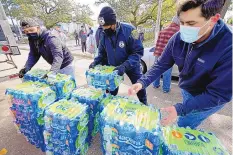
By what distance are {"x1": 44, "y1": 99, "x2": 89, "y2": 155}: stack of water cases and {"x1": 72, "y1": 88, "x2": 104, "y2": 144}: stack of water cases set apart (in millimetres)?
169

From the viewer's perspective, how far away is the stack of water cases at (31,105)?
177cm

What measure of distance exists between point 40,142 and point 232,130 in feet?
9.50

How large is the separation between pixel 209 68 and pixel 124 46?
4.17 ft

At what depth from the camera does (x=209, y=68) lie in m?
1.16

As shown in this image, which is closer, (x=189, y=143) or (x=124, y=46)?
(x=189, y=143)

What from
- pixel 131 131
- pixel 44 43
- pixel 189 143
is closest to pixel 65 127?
pixel 131 131

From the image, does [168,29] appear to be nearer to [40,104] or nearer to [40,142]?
[40,104]

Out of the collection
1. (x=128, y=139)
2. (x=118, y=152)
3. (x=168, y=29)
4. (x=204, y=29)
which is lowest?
(x=118, y=152)

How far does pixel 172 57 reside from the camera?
1588mm

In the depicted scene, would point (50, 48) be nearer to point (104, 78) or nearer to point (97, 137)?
point (104, 78)

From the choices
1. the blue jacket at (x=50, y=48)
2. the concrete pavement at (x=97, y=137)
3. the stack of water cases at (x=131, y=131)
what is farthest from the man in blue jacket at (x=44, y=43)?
the stack of water cases at (x=131, y=131)

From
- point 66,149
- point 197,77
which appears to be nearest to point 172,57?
point 197,77

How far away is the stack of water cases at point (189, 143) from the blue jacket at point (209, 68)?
0.21m

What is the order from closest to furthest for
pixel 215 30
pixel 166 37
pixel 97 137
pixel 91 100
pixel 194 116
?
pixel 215 30
pixel 194 116
pixel 91 100
pixel 97 137
pixel 166 37
